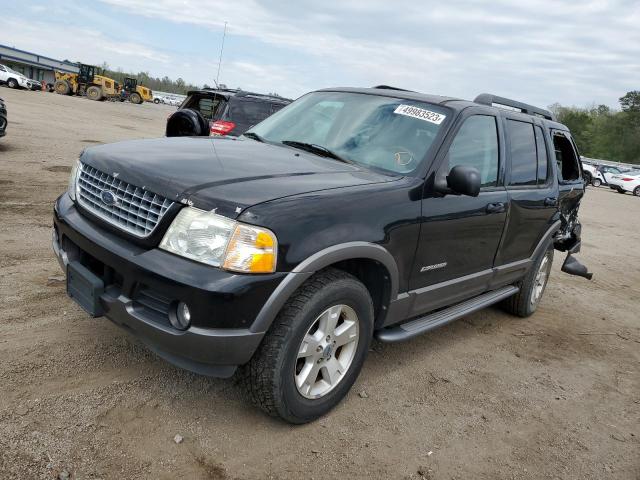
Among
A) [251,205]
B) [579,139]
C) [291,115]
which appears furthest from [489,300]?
[579,139]

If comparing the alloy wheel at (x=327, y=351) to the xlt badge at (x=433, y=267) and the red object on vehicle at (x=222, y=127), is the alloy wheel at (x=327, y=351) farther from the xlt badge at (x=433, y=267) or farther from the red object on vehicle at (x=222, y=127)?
the red object on vehicle at (x=222, y=127)

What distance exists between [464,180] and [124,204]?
1940 millimetres

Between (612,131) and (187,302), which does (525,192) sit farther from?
(612,131)

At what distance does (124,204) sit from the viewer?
280 centimetres

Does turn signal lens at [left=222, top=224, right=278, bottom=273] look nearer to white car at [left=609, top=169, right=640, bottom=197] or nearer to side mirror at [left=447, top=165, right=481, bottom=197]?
side mirror at [left=447, top=165, right=481, bottom=197]

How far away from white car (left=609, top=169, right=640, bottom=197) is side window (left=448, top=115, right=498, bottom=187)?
1192 inches

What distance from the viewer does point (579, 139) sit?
74312 mm

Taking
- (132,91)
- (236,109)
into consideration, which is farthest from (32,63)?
(236,109)

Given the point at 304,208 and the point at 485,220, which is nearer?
the point at 304,208

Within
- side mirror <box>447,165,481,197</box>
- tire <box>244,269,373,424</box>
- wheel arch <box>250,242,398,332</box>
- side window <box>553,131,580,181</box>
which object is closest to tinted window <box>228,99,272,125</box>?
side window <box>553,131,580,181</box>

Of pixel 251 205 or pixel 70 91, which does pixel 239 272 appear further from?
pixel 70 91

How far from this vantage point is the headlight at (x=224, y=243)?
2.45 m

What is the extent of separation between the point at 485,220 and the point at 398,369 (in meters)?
1.25

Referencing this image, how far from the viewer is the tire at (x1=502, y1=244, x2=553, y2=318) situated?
515 centimetres
